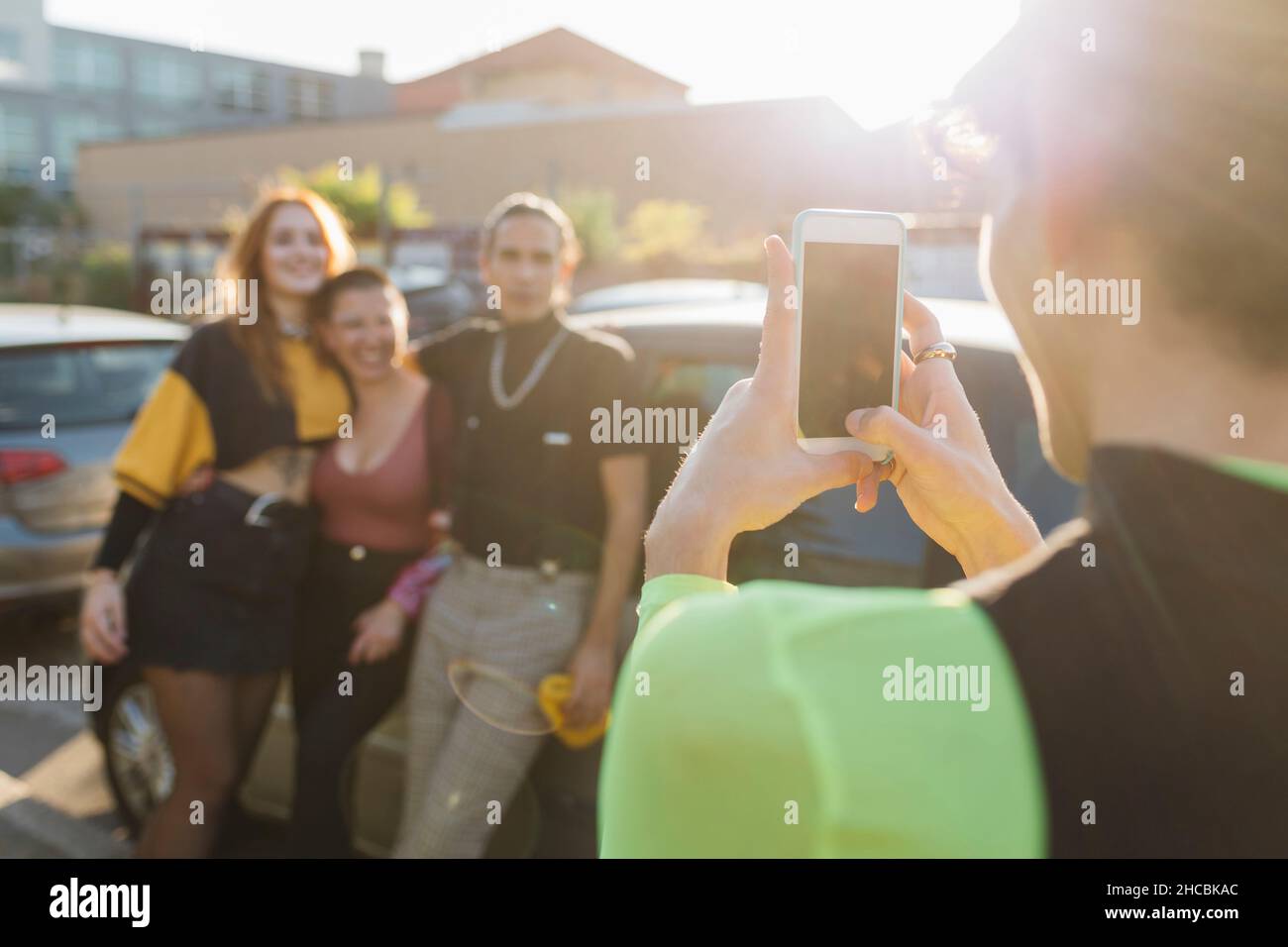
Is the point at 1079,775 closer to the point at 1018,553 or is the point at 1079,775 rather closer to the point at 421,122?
the point at 1018,553

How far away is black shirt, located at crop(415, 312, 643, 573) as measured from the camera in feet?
9.72

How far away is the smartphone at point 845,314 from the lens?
4.05 ft

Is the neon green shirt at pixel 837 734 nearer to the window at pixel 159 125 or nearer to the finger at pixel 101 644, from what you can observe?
the finger at pixel 101 644

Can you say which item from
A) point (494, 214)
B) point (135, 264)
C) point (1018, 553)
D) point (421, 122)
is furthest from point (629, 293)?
point (421, 122)

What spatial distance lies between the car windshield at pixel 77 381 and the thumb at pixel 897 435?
17.8ft

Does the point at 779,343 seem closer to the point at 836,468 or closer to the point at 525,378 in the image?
the point at 836,468

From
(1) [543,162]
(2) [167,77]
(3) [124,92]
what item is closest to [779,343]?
(1) [543,162]

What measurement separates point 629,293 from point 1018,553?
11.0 metres

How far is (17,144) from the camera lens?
43.9m

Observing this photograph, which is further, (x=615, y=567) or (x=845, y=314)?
(x=615, y=567)

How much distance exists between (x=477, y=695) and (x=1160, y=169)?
2.36 metres

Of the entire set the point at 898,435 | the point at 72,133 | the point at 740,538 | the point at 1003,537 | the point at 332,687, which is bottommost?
the point at 332,687

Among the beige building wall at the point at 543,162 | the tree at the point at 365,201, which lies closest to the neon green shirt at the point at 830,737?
the beige building wall at the point at 543,162

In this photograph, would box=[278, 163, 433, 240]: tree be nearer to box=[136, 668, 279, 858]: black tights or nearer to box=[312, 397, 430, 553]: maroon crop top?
box=[312, 397, 430, 553]: maroon crop top
